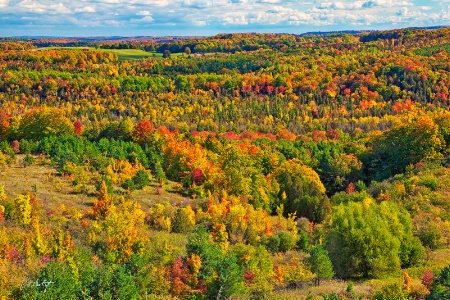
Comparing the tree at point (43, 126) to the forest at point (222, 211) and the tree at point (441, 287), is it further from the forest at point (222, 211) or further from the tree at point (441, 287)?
the tree at point (441, 287)

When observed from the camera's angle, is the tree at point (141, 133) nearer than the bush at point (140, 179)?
No

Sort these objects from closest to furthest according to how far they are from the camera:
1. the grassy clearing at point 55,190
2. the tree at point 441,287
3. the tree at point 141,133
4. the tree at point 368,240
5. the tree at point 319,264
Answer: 1. the tree at point 441,287
2. the tree at point 319,264
3. the tree at point 368,240
4. the grassy clearing at point 55,190
5. the tree at point 141,133

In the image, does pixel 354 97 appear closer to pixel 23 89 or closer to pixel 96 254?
pixel 23 89

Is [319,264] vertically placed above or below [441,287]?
below

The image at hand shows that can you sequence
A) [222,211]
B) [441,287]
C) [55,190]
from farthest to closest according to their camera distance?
[55,190] → [222,211] → [441,287]

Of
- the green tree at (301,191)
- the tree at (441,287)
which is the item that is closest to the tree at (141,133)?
the green tree at (301,191)

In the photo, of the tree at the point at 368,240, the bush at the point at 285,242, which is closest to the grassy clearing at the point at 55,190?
the bush at the point at 285,242

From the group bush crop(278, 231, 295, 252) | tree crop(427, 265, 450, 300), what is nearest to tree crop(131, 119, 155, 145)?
bush crop(278, 231, 295, 252)

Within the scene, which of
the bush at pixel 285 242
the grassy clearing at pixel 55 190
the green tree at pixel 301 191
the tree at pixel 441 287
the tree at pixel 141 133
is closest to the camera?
the tree at pixel 441 287

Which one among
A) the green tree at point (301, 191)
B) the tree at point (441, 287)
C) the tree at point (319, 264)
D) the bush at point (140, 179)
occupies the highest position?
the tree at point (441, 287)

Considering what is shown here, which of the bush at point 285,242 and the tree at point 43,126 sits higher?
the tree at point 43,126

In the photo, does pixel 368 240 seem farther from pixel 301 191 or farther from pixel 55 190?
pixel 55 190

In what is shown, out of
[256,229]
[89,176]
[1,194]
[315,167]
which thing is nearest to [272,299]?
[256,229]

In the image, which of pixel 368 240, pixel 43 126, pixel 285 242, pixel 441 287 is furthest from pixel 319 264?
pixel 43 126
